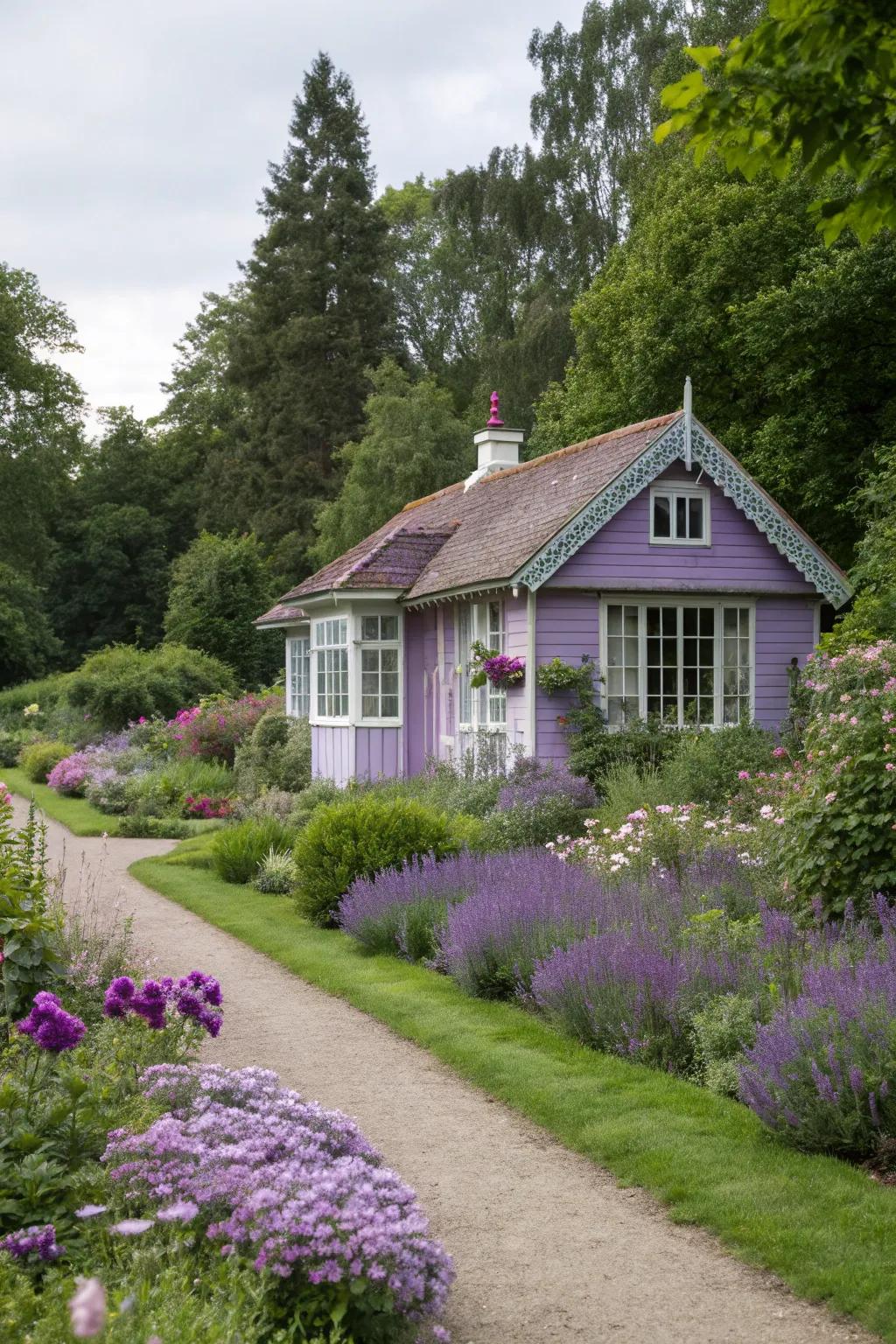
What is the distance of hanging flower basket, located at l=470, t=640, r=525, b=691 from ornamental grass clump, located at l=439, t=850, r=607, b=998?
6959mm

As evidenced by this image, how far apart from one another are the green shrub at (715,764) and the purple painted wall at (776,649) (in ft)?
6.22

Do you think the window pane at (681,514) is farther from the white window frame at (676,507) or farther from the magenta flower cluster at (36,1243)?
the magenta flower cluster at (36,1243)

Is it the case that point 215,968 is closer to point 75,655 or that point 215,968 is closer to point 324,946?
point 324,946

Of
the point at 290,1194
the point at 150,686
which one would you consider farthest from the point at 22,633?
the point at 290,1194

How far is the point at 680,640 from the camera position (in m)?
17.0

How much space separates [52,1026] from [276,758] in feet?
57.7

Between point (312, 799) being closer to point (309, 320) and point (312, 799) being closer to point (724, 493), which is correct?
point (724, 493)

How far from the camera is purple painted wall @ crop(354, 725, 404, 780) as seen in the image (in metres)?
19.9

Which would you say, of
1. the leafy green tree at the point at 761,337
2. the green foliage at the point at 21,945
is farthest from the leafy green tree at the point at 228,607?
the green foliage at the point at 21,945

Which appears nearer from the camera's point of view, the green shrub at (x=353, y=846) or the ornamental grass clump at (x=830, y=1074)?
the ornamental grass clump at (x=830, y=1074)

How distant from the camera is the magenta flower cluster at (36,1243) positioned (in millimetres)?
4094

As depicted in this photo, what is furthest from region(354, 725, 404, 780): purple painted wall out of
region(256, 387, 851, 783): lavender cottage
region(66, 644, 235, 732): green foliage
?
region(66, 644, 235, 732): green foliage

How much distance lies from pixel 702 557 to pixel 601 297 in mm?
10995

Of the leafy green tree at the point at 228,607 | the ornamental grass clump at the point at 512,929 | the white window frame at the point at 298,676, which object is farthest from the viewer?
the leafy green tree at the point at 228,607
